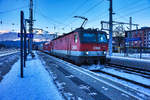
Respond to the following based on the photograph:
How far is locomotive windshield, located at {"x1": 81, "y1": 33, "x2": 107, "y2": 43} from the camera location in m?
8.84

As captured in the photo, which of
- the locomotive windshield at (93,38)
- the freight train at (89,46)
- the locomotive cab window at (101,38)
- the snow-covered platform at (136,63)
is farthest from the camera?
the snow-covered platform at (136,63)

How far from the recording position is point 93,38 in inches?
361

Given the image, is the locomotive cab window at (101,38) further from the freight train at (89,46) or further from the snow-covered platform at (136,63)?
the snow-covered platform at (136,63)

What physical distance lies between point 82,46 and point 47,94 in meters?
5.29

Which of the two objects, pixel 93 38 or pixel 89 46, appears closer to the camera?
pixel 89 46

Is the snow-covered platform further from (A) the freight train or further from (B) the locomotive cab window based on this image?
(B) the locomotive cab window

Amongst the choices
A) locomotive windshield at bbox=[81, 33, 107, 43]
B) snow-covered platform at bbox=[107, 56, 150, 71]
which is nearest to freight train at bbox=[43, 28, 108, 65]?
locomotive windshield at bbox=[81, 33, 107, 43]

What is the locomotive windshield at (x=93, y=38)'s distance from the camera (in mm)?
8842

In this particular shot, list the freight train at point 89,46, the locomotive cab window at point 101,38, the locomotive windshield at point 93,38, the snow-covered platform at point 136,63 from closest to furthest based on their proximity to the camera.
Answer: the freight train at point 89,46
the locomotive windshield at point 93,38
the locomotive cab window at point 101,38
the snow-covered platform at point 136,63

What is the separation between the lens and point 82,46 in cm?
855

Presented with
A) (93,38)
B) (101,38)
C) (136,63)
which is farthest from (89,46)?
(136,63)

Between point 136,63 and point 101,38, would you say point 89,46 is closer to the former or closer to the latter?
point 101,38

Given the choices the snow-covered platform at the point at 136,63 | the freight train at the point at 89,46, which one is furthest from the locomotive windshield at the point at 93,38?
the snow-covered platform at the point at 136,63

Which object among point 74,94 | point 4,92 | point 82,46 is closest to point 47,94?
point 74,94
